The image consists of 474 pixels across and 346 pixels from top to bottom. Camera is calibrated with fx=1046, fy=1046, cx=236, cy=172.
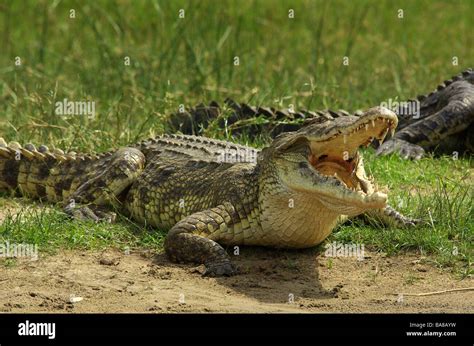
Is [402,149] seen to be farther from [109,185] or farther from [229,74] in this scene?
[109,185]

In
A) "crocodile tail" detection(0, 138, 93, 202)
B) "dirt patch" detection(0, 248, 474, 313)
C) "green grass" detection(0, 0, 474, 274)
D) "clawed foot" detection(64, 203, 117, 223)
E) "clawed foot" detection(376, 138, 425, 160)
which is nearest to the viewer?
"dirt patch" detection(0, 248, 474, 313)

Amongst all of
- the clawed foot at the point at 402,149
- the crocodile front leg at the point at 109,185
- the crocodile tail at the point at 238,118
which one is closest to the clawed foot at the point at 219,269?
the crocodile front leg at the point at 109,185

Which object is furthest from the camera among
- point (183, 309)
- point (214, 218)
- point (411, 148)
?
point (411, 148)

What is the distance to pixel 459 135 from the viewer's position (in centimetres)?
1050

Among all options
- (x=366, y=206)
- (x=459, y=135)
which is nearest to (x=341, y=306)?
(x=366, y=206)

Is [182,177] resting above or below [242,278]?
above

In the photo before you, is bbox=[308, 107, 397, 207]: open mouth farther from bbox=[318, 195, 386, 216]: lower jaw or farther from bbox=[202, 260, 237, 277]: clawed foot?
bbox=[202, 260, 237, 277]: clawed foot

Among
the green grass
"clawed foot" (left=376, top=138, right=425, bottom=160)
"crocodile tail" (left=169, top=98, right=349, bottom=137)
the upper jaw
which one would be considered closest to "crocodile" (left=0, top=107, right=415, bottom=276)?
the upper jaw

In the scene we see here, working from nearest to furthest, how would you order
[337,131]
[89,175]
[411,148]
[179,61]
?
1. [337,131]
2. [89,175]
3. [411,148]
4. [179,61]

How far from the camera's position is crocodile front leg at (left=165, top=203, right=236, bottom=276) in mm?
6805

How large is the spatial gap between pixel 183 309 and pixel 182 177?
198cm

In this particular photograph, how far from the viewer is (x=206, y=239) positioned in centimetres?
696

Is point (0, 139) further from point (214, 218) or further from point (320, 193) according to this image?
point (320, 193)

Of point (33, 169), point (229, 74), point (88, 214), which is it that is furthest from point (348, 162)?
point (229, 74)
